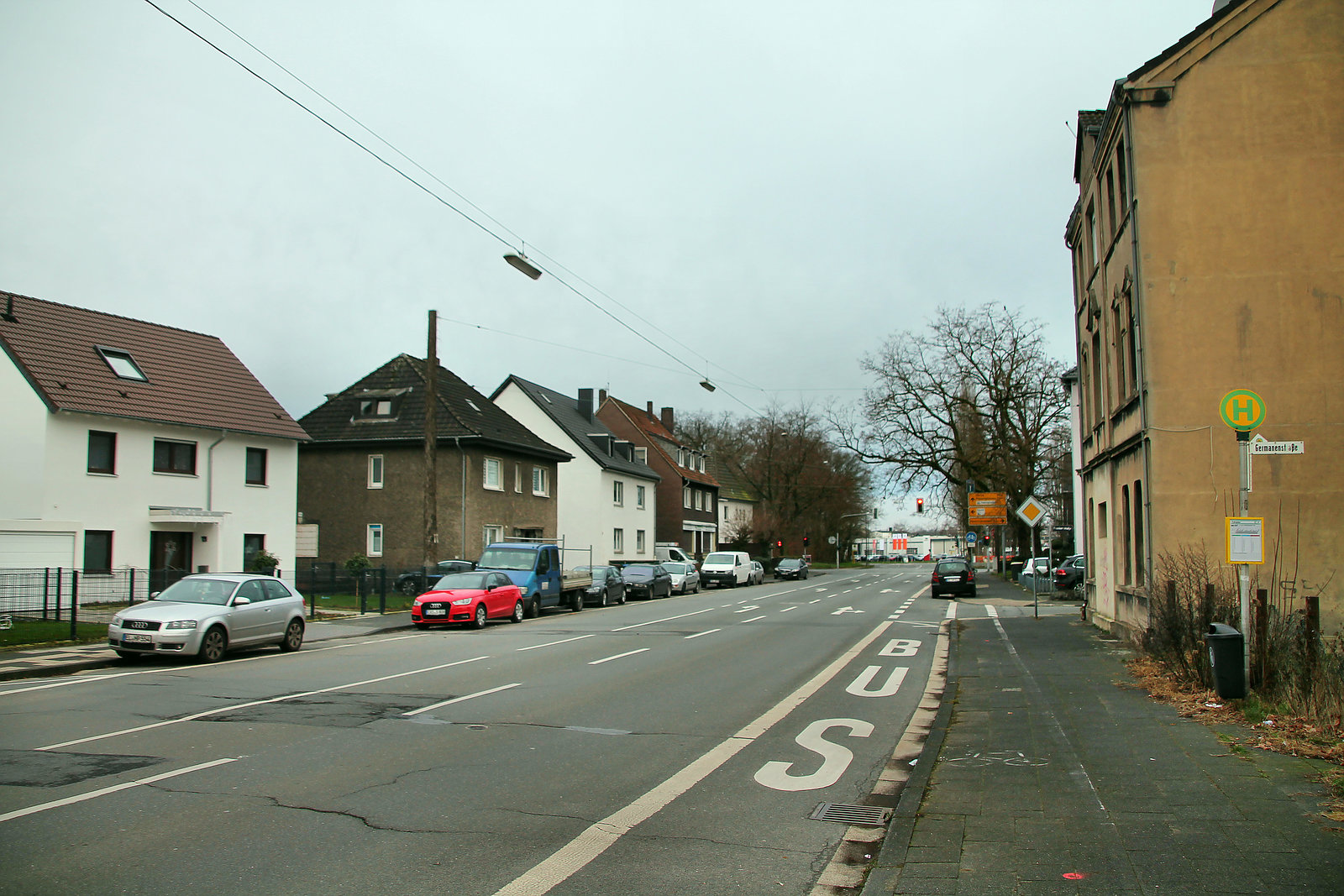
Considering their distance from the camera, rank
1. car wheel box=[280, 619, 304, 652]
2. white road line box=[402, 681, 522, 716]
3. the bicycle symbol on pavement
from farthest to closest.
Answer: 1. car wheel box=[280, 619, 304, 652]
2. white road line box=[402, 681, 522, 716]
3. the bicycle symbol on pavement

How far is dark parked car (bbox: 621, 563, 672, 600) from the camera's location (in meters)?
38.9

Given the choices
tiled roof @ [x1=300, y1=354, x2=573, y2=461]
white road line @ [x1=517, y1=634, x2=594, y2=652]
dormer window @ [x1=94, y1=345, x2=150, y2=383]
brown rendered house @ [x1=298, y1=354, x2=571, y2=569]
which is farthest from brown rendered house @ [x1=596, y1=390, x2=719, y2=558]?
white road line @ [x1=517, y1=634, x2=594, y2=652]

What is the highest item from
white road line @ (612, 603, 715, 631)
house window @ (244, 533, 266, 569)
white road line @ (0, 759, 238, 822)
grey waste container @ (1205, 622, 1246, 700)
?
house window @ (244, 533, 266, 569)

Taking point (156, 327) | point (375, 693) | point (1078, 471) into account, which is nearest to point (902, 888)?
point (375, 693)

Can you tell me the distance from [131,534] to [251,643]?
13891 millimetres

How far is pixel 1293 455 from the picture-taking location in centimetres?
1605

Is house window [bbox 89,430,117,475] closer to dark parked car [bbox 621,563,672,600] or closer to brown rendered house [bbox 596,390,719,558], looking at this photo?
dark parked car [bbox 621,563,672,600]

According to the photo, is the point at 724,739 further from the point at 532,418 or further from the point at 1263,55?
the point at 532,418

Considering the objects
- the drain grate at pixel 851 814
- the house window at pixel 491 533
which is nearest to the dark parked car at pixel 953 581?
the house window at pixel 491 533

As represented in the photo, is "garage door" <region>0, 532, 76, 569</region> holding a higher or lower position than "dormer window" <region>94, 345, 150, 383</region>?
lower

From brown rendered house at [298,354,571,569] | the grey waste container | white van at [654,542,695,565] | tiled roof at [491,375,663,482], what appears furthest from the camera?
→ white van at [654,542,695,565]

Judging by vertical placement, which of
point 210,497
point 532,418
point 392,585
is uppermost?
point 532,418

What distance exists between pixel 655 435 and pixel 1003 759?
204 ft

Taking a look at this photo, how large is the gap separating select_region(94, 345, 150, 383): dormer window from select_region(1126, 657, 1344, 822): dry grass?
1116 inches
